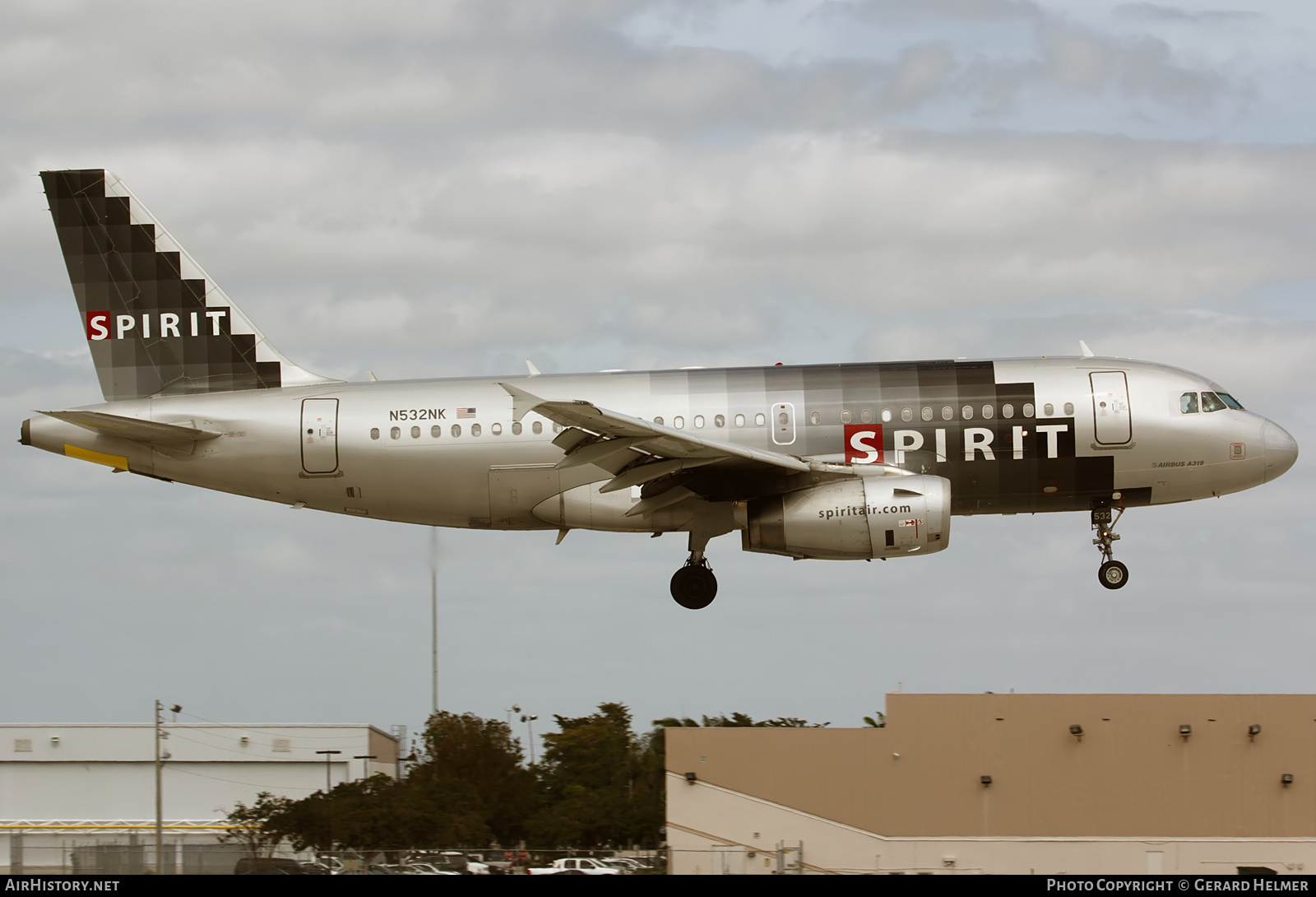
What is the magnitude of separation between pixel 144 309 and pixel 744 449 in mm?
15492

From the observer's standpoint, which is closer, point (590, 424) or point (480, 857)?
point (590, 424)

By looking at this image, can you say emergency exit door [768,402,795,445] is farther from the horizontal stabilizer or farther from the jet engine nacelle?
the horizontal stabilizer

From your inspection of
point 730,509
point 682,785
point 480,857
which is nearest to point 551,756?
point 480,857

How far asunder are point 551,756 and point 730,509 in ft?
155

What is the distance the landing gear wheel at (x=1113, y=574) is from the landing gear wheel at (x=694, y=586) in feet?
28.1

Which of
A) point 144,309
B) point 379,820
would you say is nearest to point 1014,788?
point 144,309

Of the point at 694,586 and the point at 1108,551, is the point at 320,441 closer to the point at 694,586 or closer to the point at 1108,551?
the point at 694,586

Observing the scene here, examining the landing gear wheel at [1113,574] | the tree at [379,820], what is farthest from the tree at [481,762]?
the landing gear wheel at [1113,574]

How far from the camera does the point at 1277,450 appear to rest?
30.3 meters

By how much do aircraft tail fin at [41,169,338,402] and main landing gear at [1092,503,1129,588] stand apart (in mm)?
17576

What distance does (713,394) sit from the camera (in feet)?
97.6

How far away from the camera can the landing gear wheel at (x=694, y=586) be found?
30812 millimetres

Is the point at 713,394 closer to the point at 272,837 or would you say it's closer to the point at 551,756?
the point at 272,837

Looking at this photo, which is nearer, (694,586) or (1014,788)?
(694,586)
